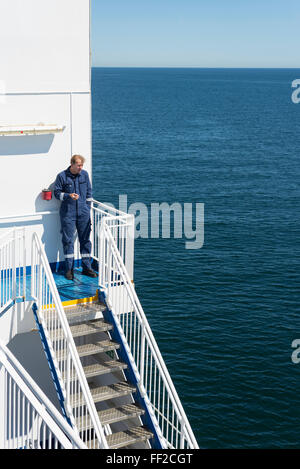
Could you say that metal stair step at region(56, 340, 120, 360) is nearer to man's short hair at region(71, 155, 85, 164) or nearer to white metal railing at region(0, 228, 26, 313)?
white metal railing at region(0, 228, 26, 313)

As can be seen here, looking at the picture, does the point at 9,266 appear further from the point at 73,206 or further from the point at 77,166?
the point at 77,166

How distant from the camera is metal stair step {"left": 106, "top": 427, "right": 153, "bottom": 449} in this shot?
368 inches

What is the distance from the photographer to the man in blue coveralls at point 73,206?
11.9 meters

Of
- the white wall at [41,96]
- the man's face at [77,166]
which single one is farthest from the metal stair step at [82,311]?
the man's face at [77,166]

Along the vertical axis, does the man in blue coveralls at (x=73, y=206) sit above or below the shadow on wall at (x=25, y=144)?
below

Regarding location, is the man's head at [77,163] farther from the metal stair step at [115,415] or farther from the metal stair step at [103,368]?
the metal stair step at [115,415]

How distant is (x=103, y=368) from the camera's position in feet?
33.0

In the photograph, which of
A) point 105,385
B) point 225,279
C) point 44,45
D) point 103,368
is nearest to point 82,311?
point 103,368

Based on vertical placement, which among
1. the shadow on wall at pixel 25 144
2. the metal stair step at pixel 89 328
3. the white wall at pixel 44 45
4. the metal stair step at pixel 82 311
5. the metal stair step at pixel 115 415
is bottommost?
the metal stair step at pixel 115 415

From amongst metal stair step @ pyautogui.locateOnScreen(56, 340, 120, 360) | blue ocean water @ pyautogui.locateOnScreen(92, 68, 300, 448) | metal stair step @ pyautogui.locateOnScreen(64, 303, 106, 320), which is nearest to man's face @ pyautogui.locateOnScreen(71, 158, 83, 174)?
metal stair step @ pyautogui.locateOnScreen(64, 303, 106, 320)

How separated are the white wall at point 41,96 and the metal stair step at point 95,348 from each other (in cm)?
285

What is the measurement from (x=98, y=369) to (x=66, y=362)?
77cm
